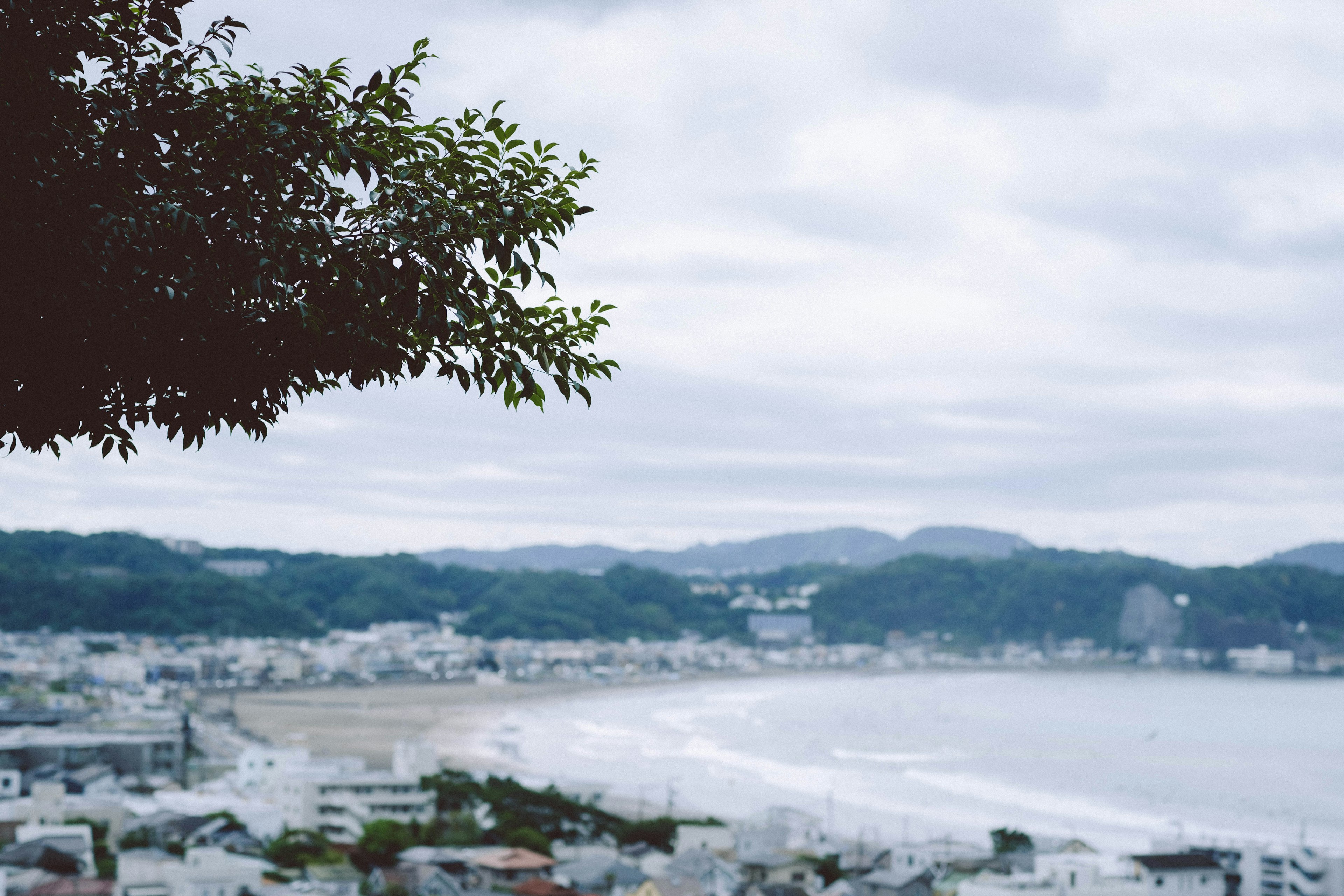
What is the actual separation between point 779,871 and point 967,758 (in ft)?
68.8

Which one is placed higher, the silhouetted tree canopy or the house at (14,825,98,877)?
the silhouetted tree canopy

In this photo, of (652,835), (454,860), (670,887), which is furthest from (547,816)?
(670,887)

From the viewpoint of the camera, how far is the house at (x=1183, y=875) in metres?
21.0

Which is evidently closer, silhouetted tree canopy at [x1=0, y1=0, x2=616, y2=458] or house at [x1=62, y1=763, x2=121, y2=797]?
silhouetted tree canopy at [x1=0, y1=0, x2=616, y2=458]

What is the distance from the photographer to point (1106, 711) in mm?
62656

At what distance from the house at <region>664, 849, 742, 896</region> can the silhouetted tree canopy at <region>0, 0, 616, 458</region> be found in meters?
19.8

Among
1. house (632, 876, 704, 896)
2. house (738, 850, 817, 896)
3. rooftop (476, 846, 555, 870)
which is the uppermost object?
rooftop (476, 846, 555, 870)

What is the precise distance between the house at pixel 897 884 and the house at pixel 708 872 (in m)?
2.11

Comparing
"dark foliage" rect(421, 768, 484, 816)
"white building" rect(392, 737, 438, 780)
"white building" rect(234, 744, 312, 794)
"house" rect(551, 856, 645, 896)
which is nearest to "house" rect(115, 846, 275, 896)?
"house" rect(551, 856, 645, 896)

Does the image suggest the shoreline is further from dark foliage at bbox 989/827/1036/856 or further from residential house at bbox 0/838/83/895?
residential house at bbox 0/838/83/895

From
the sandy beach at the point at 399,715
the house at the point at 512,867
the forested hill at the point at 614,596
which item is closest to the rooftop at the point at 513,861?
the house at the point at 512,867

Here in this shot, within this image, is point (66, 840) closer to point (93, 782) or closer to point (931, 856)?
point (93, 782)

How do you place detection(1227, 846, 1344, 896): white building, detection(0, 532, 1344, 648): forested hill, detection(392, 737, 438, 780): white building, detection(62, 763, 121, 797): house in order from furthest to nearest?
detection(0, 532, 1344, 648): forested hill
detection(392, 737, 438, 780): white building
detection(62, 763, 121, 797): house
detection(1227, 846, 1344, 896): white building

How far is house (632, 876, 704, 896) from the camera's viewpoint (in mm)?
19750
